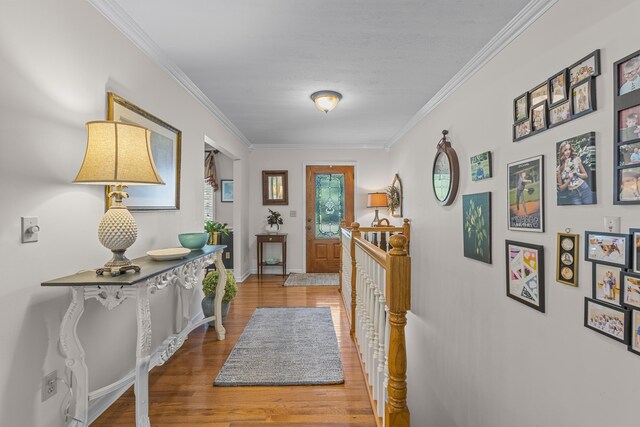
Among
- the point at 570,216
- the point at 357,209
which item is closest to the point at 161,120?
the point at 570,216

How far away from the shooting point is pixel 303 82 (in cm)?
308

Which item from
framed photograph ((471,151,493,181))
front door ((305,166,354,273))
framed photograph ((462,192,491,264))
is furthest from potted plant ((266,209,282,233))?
framed photograph ((471,151,493,181))

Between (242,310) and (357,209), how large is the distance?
10.1ft

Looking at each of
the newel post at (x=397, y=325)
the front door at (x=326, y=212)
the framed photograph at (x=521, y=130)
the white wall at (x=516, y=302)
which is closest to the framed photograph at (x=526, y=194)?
the white wall at (x=516, y=302)

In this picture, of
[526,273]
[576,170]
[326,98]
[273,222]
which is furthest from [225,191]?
[576,170]

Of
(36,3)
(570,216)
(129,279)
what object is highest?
(36,3)

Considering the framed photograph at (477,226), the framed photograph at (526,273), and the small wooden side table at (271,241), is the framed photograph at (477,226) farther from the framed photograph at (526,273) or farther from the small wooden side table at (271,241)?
the small wooden side table at (271,241)

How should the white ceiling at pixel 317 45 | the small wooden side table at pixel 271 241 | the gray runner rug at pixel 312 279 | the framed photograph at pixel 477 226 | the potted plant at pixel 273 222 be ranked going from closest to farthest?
1. the white ceiling at pixel 317 45
2. the framed photograph at pixel 477 226
3. the gray runner rug at pixel 312 279
4. the small wooden side table at pixel 271 241
5. the potted plant at pixel 273 222

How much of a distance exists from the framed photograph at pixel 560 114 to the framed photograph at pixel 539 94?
4.1 inches

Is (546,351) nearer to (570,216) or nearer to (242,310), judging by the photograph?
(570,216)

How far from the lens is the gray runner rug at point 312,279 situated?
517 centimetres

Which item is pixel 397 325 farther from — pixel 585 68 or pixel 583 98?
pixel 585 68

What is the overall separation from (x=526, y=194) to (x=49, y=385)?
285 centimetres

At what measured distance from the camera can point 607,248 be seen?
1455 millimetres
